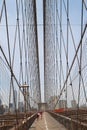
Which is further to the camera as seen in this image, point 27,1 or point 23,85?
point 27,1

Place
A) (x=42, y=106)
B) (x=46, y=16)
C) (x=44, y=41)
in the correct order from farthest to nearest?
(x=42, y=106)
(x=44, y=41)
(x=46, y=16)

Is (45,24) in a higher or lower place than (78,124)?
higher

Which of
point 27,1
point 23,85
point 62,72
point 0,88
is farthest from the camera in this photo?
point 27,1

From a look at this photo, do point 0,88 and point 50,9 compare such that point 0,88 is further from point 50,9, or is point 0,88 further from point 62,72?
point 50,9

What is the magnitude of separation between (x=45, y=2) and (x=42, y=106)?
164 ft

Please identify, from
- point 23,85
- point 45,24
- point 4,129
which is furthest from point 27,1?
point 4,129

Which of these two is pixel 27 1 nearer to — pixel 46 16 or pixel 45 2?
pixel 45 2

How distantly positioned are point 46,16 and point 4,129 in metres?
18.6

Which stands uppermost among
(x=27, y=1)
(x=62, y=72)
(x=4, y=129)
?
(x=27, y=1)

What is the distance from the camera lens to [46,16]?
2827cm

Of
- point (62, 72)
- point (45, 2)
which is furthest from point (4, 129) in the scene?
point (45, 2)

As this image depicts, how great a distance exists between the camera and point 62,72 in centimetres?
1984

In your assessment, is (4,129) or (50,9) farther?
(50,9)

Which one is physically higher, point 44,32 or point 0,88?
point 44,32
